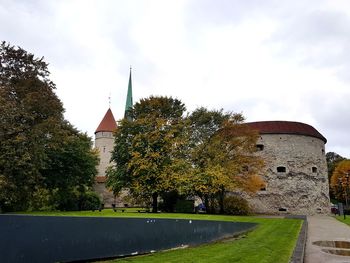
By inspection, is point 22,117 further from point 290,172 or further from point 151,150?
point 290,172

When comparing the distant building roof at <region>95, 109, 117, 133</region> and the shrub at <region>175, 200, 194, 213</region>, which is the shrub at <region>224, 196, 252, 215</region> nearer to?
the shrub at <region>175, 200, 194, 213</region>

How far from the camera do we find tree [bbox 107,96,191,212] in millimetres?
28641

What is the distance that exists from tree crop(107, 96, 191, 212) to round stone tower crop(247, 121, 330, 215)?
10.3 meters

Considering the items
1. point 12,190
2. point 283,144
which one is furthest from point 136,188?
point 283,144

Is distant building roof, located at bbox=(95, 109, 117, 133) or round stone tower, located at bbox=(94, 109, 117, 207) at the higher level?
distant building roof, located at bbox=(95, 109, 117, 133)

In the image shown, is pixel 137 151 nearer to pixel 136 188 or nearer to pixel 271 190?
pixel 136 188

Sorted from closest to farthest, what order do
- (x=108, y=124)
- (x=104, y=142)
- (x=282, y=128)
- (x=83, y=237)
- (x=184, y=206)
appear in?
(x=83, y=237) < (x=184, y=206) < (x=282, y=128) < (x=104, y=142) < (x=108, y=124)

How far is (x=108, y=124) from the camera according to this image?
6406cm

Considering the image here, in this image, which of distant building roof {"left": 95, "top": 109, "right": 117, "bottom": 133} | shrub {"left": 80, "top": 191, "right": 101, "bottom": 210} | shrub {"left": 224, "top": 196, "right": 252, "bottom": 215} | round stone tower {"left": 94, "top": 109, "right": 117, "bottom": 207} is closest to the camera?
Result: shrub {"left": 224, "top": 196, "right": 252, "bottom": 215}

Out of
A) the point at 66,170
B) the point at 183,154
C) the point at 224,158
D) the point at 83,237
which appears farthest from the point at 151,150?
the point at 83,237

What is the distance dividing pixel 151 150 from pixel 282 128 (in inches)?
589

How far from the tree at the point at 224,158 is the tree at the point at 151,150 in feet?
5.01

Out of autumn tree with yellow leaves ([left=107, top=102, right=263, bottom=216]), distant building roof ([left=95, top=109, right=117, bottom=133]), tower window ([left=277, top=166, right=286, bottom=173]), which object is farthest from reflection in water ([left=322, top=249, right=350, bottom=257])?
distant building roof ([left=95, top=109, right=117, bottom=133])

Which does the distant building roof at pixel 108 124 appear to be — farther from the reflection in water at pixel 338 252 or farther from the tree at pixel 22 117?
the reflection in water at pixel 338 252
